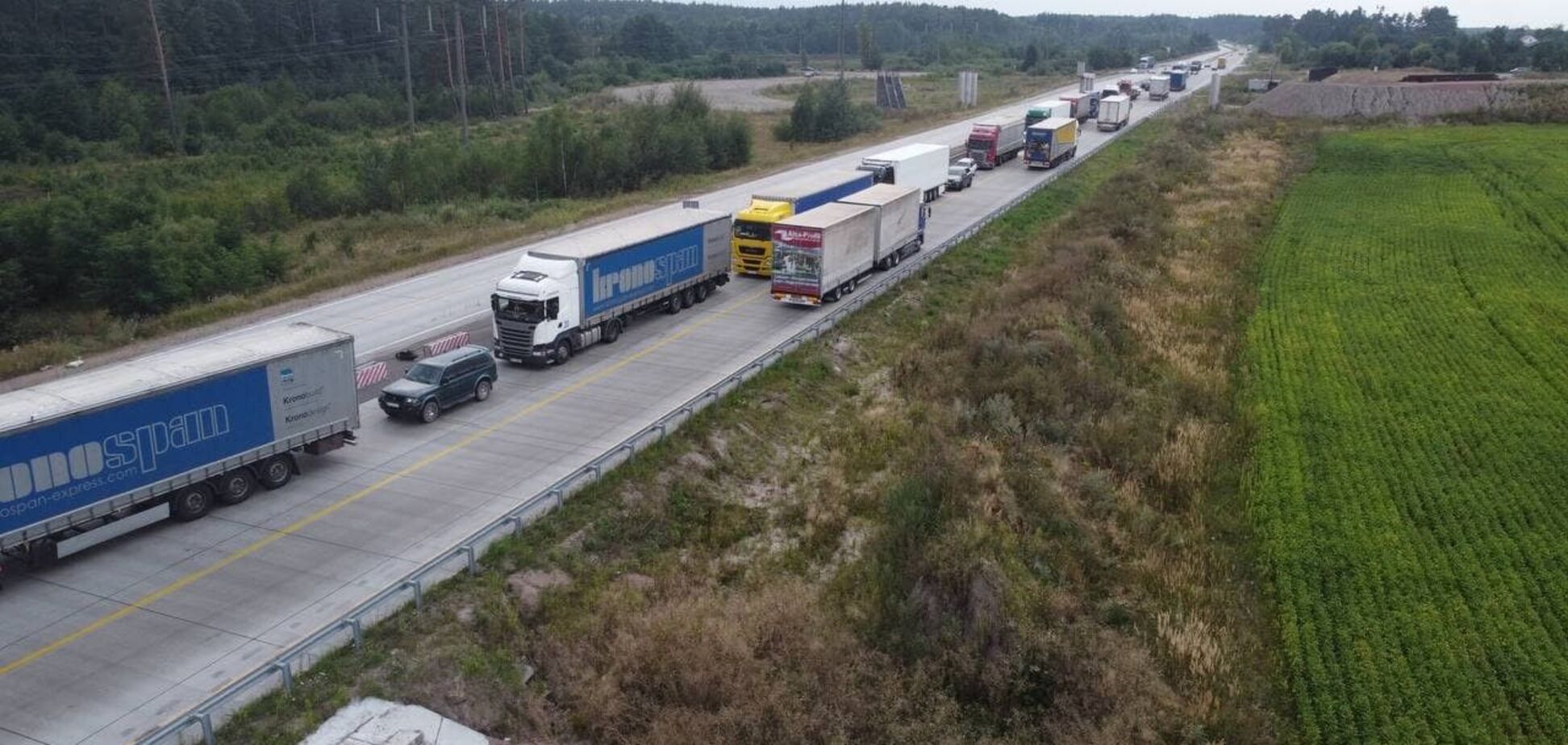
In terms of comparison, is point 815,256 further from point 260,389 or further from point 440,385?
point 260,389

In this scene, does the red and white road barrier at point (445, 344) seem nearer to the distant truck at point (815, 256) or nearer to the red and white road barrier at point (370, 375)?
the red and white road barrier at point (370, 375)

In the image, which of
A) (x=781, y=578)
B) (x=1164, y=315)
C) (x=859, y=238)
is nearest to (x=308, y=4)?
(x=859, y=238)

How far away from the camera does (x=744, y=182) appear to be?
66250mm

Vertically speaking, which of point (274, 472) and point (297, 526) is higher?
point (274, 472)

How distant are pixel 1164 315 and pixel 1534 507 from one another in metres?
15.4

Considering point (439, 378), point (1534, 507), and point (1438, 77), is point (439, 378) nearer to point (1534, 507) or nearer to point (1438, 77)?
point (1534, 507)

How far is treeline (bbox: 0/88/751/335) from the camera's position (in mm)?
39219

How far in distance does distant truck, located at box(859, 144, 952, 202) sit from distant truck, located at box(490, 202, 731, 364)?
1560cm

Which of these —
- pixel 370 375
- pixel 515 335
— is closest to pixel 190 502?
pixel 370 375

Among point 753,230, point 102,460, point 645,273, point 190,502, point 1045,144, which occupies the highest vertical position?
point 1045,144

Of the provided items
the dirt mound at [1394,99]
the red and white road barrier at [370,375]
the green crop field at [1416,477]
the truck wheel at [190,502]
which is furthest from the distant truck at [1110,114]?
the truck wheel at [190,502]

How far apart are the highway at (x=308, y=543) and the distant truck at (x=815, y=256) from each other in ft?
8.08

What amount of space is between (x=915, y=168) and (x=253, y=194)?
3885cm

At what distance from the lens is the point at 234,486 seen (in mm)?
21812
